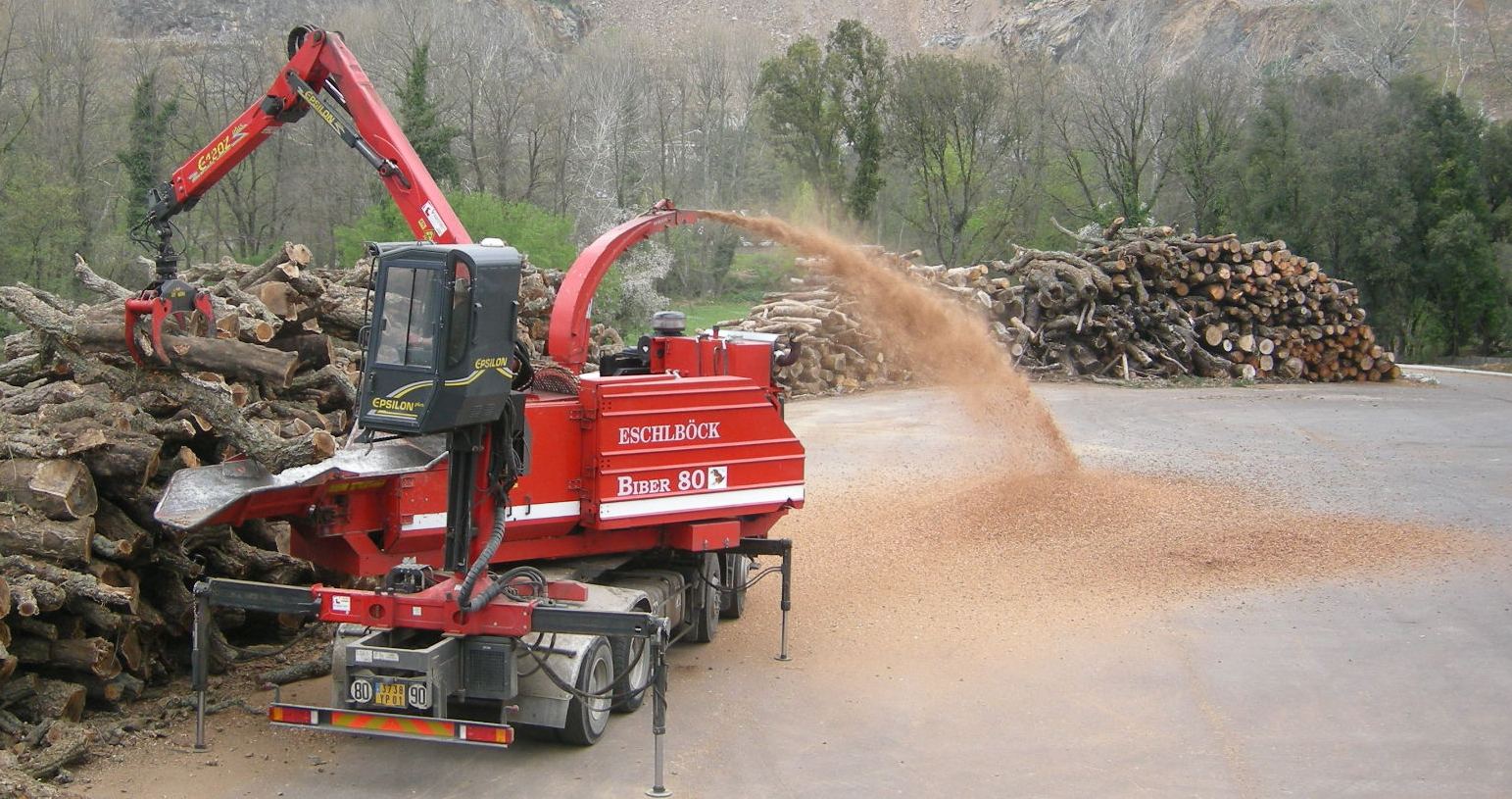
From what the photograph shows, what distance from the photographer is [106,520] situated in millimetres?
8742

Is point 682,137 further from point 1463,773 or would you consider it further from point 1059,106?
point 1463,773

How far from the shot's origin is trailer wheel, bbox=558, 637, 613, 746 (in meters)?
8.06

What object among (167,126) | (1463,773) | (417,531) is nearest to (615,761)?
(417,531)

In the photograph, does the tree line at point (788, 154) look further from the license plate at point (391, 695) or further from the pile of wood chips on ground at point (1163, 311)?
the license plate at point (391, 695)

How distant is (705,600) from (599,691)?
2.42m

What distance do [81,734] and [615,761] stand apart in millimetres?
3033

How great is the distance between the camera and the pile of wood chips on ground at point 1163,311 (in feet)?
93.7

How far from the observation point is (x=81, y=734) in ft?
25.0

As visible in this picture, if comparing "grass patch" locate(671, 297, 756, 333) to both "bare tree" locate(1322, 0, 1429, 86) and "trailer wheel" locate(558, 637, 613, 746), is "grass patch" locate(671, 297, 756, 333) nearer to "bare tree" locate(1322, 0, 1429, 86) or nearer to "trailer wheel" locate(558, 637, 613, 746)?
"bare tree" locate(1322, 0, 1429, 86)

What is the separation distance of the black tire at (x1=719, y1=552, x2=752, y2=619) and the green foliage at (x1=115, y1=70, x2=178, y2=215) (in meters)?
32.8

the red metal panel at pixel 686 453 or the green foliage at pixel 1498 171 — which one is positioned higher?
the green foliage at pixel 1498 171

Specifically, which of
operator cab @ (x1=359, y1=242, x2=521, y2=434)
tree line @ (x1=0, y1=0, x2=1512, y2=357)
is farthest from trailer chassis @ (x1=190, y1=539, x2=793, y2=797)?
tree line @ (x1=0, y1=0, x2=1512, y2=357)

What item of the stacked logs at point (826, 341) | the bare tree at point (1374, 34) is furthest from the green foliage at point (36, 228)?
the bare tree at point (1374, 34)

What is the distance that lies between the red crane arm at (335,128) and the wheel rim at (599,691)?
4.42m
